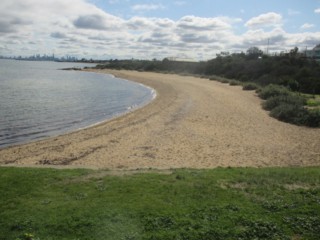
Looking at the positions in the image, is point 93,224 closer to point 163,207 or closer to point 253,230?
point 163,207

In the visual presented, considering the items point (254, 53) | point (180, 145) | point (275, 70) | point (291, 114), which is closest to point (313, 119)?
point (291, 114)

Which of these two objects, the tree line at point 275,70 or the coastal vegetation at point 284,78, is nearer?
the coastal vegetation at point 284,78

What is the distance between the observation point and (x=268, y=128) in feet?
67.1

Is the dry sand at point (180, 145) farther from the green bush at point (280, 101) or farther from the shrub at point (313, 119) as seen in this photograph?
the green bush at point (280, 101)

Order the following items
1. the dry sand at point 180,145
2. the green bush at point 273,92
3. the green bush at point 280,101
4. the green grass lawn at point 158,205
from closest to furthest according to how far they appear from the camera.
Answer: the green grass lawn at point 158,205
the dry sand at point 180,145
the green bush at point 280,101
the green bush at point 273,92

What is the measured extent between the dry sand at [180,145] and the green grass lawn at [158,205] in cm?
350

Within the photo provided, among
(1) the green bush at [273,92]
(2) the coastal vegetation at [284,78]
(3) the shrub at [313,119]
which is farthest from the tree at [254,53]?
(3) the shrub at [313,119]

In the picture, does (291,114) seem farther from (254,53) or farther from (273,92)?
(254,53)

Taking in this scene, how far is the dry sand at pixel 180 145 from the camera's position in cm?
1373

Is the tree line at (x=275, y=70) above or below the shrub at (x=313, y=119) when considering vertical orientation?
above

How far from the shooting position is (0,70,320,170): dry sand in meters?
13.7

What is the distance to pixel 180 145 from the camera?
16438 millimetres

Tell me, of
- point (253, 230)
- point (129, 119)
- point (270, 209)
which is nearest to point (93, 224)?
point (253, 230)

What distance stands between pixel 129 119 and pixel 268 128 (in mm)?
9651
